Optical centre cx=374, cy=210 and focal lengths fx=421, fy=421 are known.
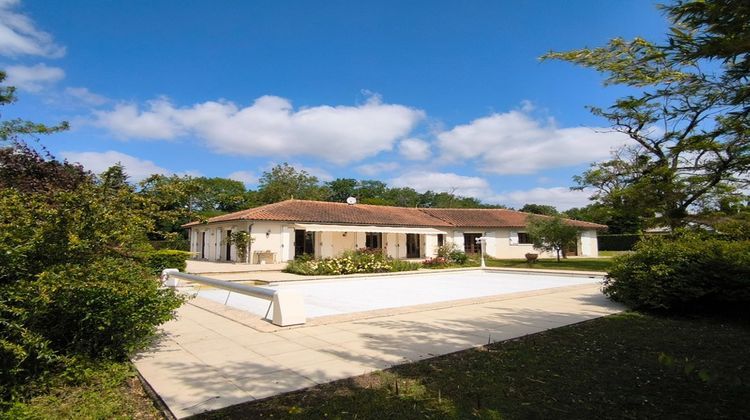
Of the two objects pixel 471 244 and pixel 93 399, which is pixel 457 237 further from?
pixel 93 399

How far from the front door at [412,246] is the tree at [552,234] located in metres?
12.5

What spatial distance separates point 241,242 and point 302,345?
90.4 ft

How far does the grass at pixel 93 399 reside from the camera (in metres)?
4.83

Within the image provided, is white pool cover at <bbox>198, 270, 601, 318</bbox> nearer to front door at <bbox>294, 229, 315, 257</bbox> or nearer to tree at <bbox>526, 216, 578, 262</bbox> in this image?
tree at <bbox>526, 216, 578, 262</bbox>

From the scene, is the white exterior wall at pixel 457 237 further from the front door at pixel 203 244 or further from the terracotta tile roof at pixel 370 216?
the front door at pixel 203 244

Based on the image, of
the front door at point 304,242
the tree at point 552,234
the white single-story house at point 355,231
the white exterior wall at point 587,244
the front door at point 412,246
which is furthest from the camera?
the white exterior wall at point 587,244

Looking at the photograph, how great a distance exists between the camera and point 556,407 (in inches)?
195

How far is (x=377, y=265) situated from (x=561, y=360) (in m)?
21.6

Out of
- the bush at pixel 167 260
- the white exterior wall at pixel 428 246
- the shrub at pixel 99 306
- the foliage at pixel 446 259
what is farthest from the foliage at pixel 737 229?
the white exterior wall at pixel 428 246

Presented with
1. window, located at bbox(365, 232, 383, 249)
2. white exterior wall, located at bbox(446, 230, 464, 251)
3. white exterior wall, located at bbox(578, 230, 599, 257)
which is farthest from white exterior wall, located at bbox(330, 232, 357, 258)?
white exterior wall, located at bbox(578, 230, 599, 257)

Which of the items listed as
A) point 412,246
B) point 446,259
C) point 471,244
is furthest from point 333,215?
point 471,244

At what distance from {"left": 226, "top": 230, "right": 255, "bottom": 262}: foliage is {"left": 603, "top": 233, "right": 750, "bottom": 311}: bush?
27.3 metres

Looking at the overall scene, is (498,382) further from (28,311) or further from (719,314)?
(719,314)

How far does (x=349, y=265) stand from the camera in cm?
2714
